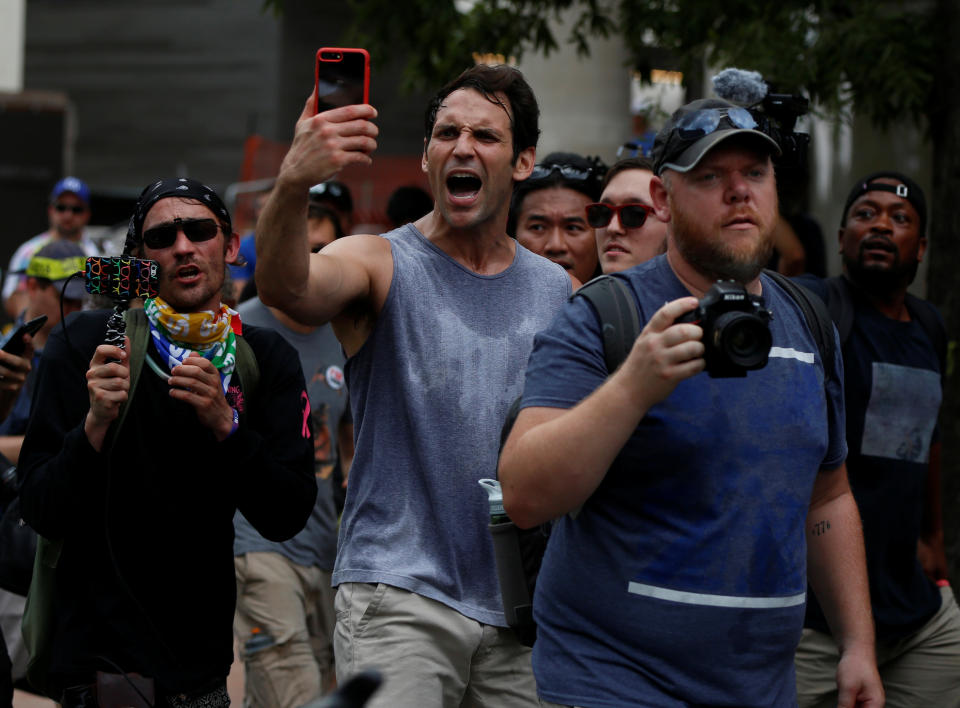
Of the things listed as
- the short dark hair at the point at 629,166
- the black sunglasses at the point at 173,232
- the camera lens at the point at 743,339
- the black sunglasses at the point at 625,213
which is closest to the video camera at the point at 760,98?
the black sunglasses at the point at 625,213

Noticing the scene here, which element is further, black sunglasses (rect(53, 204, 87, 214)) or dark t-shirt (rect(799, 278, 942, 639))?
black sunglasses (rect(53, 204, 87, 214))

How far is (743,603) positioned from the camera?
133 inches

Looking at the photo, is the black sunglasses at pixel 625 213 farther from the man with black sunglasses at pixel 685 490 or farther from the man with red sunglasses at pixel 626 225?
the man with black sunglasses at pixel 685 490

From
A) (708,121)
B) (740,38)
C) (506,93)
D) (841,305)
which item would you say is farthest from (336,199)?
(708,121)

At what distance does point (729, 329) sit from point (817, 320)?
81cm

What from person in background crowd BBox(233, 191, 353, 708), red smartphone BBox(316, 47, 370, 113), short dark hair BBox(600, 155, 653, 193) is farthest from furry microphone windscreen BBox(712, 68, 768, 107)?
person in background crowd BBox(233, 191, 353, 708)

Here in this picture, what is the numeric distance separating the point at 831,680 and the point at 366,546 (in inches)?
90.7

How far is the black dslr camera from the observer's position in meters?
2.99

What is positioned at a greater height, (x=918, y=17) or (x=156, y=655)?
(x=918, y=17)

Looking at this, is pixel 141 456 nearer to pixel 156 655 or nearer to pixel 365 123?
pixel 156 655

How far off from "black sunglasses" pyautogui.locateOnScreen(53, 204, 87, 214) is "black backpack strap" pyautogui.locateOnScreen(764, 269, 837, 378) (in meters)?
9.25

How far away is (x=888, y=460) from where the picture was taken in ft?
19.2

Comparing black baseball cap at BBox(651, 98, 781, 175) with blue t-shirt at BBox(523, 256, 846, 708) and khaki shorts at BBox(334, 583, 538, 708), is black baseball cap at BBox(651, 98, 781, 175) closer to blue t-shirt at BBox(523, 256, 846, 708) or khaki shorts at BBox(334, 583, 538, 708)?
blue t-shirt at BBox(523, 256, 846, 708)

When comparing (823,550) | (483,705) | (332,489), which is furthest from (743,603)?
(332,489)
